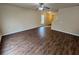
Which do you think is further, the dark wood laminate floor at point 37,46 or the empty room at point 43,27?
the empty room at point 43,27

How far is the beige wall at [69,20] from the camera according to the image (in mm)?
4488

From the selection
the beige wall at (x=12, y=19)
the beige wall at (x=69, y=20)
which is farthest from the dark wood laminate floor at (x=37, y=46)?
the beige wall at (x=69, y=20)

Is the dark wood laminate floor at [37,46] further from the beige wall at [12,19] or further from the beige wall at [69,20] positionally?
the beige wall at [69,20]

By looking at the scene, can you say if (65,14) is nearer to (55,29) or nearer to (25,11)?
(55,29)

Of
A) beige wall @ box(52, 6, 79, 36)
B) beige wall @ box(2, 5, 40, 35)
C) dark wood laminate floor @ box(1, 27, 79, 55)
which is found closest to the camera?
dark wood laminate floor @ box(1, 27, 79, 55)

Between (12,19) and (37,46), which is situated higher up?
(12,19)

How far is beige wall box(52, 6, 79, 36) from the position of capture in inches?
177

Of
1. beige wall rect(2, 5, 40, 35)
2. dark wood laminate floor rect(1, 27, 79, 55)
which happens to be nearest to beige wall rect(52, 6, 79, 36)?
dark wood laminate floor rect(1, 27, 79, 55)

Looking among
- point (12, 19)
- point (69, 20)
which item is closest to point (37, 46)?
point (12, 19)

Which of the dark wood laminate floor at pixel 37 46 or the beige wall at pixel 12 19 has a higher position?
the beige wall at pixel 12 19

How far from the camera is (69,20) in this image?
16.2 feet

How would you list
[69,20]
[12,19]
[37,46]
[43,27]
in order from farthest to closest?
[69,20] < [43,27] < [12,19] < [37,46]

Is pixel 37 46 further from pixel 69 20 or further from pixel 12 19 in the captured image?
pixel 69 20

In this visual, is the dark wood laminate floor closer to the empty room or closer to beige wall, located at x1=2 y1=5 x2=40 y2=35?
the empty room
